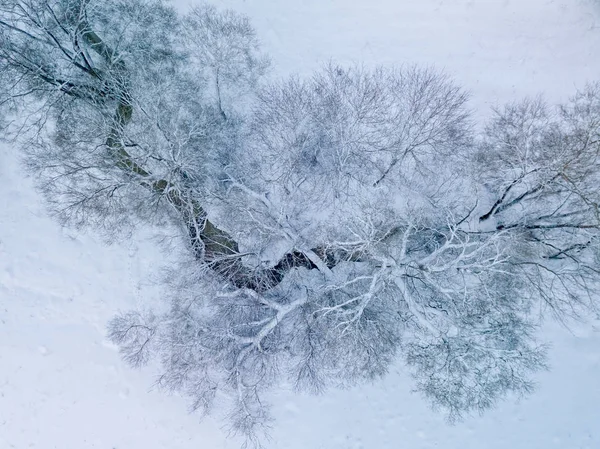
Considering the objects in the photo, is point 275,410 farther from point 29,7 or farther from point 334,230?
point 29,7

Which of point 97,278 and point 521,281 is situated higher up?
point 521,281

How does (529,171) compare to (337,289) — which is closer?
(529,171)

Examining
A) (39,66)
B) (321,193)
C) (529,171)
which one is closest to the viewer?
(529,171)

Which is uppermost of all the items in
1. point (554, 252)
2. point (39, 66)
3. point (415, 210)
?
point (554, 252)

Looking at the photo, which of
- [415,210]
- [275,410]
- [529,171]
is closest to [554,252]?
[529,171]

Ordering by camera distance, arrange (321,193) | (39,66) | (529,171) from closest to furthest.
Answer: (529,171) → (39,66) → (321,193)

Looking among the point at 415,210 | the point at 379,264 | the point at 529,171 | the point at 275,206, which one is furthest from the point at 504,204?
the point at 275,206
